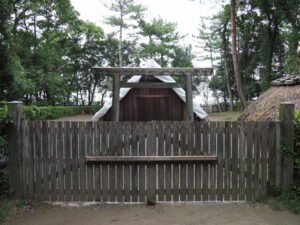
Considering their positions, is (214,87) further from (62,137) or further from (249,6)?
(62,137)

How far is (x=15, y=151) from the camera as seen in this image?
12.5ft

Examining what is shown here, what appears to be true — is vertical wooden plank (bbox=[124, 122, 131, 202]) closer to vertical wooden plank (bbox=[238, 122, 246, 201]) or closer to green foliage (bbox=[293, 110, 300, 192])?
vertical wooden plank (bbox=[238, 122, 246, 201])

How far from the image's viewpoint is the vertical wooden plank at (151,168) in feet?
12.4

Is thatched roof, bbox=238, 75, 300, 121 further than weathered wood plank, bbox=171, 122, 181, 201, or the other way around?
thatched roof, bbox=238, 75, 300, 121

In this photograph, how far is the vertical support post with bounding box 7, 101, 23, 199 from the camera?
379 centimetres

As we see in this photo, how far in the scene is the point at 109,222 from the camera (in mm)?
3178

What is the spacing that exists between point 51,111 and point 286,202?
21.0 m

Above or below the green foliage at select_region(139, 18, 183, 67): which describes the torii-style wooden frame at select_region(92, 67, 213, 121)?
below

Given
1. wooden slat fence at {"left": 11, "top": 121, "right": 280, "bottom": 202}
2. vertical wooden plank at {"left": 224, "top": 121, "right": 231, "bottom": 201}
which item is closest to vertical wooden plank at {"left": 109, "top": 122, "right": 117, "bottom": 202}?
wooden slat fence at {"left": 11, "top": 121, "right": 280, "bottom": 202}

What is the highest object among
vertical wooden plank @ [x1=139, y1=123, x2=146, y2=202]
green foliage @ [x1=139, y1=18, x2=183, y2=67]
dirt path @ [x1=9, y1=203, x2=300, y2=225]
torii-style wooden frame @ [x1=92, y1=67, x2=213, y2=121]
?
green foliage @ [x1=139, y1=18, x2=183, y2=67]

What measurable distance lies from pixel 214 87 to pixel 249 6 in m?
19.0

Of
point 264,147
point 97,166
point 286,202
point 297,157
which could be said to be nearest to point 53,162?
point 97,166

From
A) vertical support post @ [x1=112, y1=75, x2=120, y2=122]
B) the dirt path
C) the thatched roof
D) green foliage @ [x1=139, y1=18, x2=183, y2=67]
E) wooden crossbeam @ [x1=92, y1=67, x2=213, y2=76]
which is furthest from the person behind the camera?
green foliage @ [x1=139, y1=18, x2=183, y2=67]

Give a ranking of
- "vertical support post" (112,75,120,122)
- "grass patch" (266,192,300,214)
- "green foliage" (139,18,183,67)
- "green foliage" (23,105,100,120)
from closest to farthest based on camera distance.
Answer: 1. "grass patch" (266,192,300,214)
2. "vertical support post" (112,75,120,122)
3. "green foliage" (23,105,100,120)
4. "green foliage" (139,18,183,67)
